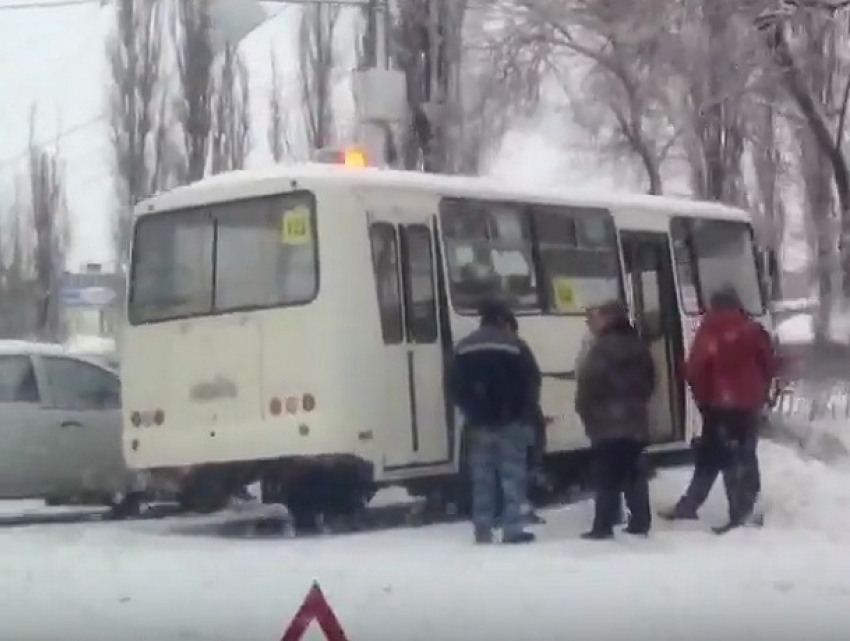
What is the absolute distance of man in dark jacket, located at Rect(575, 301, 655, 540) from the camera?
45.3ft

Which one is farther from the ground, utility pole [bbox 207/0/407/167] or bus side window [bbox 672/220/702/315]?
utility pole [bbox 207/0/407/167]

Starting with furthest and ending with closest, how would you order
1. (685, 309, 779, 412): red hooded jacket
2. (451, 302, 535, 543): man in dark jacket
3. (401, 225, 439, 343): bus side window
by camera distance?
(401, 225, 439, 343): bus side window → (685, 309, 779, 412): red hooded jacket → (451, 302, 535, 543): man in dark jacket

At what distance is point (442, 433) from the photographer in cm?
1547

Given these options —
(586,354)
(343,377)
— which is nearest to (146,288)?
(343,377)

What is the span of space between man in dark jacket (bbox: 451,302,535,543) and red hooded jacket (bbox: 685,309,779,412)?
5.51ft

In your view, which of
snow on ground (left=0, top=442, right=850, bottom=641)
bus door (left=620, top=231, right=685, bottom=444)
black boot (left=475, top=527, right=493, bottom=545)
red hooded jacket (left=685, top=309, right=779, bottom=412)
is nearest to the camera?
snow on ground (left=0, top=442, right=850, bottom=641)

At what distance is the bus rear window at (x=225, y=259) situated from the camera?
49.1ft

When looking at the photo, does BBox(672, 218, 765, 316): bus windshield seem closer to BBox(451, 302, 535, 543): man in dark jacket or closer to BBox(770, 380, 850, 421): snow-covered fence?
BBox(770, 380, 850, 421): snow-covered fence

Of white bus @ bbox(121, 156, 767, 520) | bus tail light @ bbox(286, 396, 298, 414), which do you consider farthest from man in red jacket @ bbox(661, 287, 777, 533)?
bus tail light @ bbox(286, 396, 298, 414)

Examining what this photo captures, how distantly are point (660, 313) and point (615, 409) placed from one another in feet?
17.2

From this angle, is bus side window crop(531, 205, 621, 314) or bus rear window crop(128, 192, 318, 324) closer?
bus rear window crop(128, 192, 318, 324)

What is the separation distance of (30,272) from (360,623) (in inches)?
1849

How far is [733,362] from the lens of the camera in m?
14.5

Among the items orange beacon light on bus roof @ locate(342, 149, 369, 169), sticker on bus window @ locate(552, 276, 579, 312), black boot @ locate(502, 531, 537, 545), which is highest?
orange beacon light on bus roof @ locate(342, 149, 369, 169)
